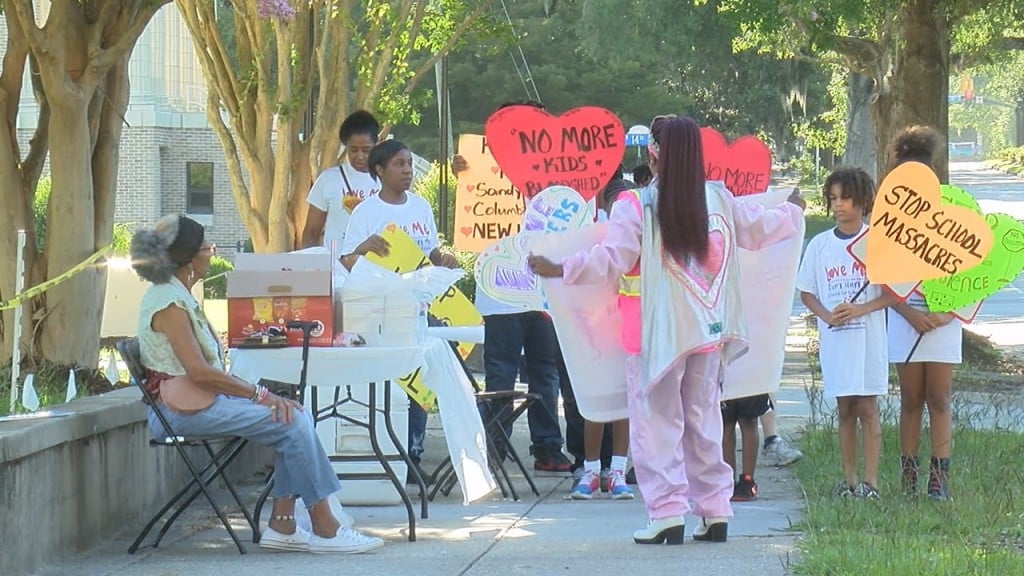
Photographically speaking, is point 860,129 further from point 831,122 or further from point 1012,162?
point 1012,162

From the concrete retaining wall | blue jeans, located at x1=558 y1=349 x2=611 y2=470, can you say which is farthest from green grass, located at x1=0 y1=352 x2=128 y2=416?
blue jeans, located at x1=558 y1=349 x2=611 y2=470

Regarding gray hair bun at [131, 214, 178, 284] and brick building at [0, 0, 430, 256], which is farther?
brick building at [0, 0, 430, 256]

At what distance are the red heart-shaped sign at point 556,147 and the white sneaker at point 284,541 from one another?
9.07ft

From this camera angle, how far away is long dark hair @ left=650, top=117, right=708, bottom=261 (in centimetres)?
636

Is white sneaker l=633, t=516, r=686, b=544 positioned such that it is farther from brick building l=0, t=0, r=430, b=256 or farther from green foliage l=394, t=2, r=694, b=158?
green foliage l=394, t=2, r=694, b=158

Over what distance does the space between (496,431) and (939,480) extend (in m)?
2.40

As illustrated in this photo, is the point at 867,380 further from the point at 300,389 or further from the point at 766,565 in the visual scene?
the point at 300,389

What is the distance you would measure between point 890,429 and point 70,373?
16.0 feet

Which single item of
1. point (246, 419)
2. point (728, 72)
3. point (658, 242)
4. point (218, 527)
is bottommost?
point (218, 527)

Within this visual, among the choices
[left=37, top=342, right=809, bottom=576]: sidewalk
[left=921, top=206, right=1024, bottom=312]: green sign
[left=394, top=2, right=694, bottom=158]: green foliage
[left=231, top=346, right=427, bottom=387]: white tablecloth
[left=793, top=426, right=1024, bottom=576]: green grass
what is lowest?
[left=37, top=342, right=809, bottom=576]: sidewalk

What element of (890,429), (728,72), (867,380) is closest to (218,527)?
(867,380)

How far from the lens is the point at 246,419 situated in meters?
6.41

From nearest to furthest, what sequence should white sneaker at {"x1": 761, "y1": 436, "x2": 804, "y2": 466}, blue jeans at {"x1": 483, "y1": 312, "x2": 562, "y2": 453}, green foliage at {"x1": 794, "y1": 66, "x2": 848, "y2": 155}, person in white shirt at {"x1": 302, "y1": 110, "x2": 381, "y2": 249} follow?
1. blue jeans at {"x1": 483, "y1": 312, "x2": 562, "y2": 453}
2. person in white shirt at {"x1": 302, "y1": 110, "x2": 381, "y2": 249}
3. white sneaker at {"x1": 761, "y1": 436, "x2": 804, "y2": 466}
4. green foliage at {"x1": 794, "y1": 66, "x2": 848, "y2": 155}

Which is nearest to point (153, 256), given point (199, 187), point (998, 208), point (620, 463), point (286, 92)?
point (620, 463)
